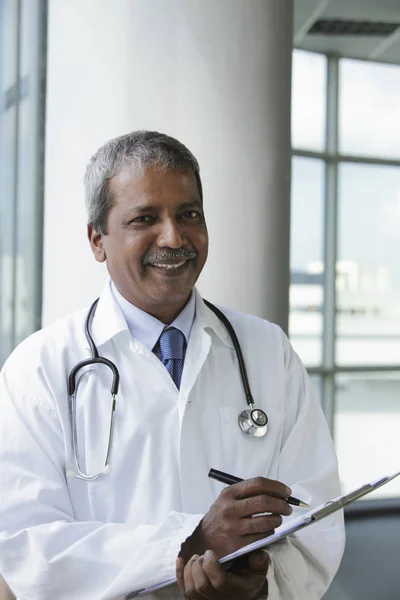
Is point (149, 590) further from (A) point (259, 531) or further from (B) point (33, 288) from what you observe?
(B) point (33, 288)

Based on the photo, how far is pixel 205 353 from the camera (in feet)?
4.38

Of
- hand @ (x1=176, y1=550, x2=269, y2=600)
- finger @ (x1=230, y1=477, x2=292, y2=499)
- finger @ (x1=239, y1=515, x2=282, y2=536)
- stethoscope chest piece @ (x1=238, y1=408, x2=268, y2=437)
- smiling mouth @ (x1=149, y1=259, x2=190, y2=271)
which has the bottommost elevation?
hand @ (x1=176, y1=550, x2=269, y2=600)

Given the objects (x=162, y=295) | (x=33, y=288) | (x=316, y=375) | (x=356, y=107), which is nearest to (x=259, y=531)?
(x=162, y=295)

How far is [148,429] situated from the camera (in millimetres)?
1246

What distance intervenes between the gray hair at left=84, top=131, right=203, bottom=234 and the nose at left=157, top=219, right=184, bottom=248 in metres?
0.11

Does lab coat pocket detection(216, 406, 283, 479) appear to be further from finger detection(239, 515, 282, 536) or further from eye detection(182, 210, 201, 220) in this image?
eye detection(182, 210, 201, 220)

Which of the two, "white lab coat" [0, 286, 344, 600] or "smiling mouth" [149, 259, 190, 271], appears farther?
"smiling mouth" [149, 259, 190, 271]

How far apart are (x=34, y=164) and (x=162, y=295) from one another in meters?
1.34

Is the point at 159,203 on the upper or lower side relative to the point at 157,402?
upper

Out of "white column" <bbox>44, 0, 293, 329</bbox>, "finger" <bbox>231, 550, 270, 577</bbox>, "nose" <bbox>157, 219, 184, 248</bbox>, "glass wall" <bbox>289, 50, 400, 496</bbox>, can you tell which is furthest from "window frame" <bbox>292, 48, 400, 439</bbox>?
"finger" <bbox>231, 550, 270, 577</bbox>

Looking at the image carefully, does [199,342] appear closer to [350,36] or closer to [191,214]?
[191,214]

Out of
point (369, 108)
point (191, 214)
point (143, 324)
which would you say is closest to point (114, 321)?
point (143, 324)

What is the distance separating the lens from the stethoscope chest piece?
1263 mm

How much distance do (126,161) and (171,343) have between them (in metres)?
0.38
